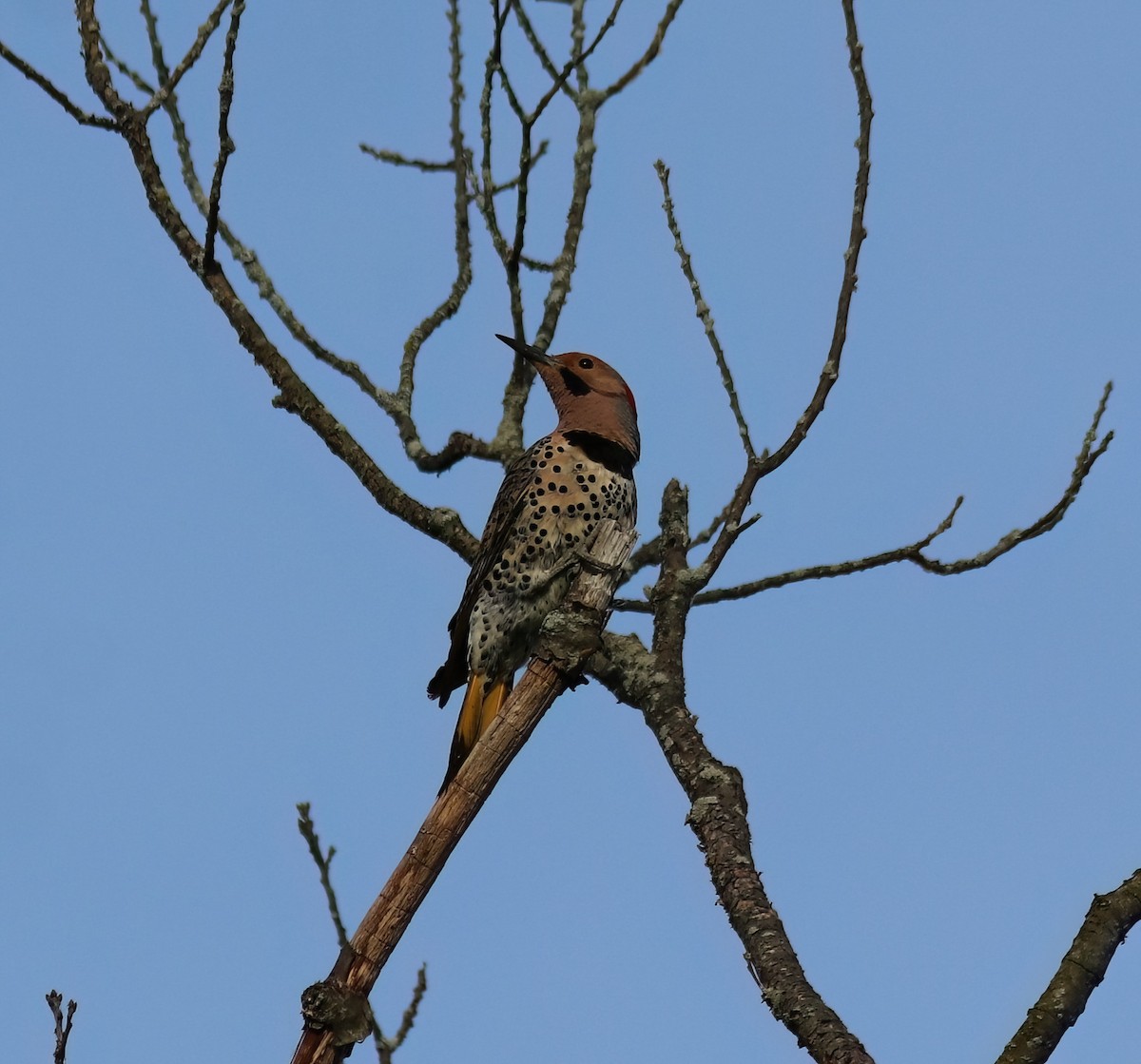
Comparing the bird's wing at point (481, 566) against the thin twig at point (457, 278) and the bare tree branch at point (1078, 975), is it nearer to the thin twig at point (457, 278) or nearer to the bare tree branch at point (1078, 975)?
the thin twig at point (457, 278)

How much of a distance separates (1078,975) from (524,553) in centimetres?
283

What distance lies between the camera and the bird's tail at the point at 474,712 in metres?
4.89

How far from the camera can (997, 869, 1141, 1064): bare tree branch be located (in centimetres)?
277

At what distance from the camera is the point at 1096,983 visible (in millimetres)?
2887

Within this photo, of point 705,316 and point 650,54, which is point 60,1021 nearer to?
point 705,316

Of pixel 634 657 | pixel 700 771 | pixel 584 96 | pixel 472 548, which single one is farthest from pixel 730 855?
pixel 584 96

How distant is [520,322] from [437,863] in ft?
8.95

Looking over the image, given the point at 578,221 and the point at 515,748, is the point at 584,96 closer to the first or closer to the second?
the point at 578,221

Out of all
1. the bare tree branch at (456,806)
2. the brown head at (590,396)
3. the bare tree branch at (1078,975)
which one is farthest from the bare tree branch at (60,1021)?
the brown head at (590,396)

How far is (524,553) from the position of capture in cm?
532

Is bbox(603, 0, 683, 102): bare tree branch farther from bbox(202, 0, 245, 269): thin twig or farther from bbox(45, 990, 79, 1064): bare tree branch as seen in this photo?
bbox(45, 990, 79, 1064): bare tree branch

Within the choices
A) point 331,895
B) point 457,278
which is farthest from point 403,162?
point 331,895

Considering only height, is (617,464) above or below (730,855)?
above

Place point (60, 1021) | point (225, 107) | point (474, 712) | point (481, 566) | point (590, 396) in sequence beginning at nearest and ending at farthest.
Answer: point (60, 1021) → point (225, 107) → point (474, 712) → point (481, 566) → point (590, 396)
